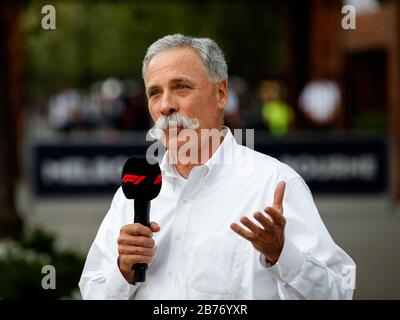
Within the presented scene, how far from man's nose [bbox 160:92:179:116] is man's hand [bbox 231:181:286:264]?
1.28 feet

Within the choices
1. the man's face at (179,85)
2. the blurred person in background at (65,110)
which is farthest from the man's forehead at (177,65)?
the blurred person in background at (65,110)

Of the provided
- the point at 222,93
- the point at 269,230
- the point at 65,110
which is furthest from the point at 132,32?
the point at 269,230

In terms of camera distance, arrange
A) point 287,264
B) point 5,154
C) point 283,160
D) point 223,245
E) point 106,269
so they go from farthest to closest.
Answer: point 283,160 < point 5,154 < point 106,269 < point 223,245 < point 287,264

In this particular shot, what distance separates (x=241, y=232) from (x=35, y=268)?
501 centimetres

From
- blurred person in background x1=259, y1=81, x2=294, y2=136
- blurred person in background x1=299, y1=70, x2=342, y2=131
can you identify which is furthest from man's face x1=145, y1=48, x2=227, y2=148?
blurred person in background x1=259, y1=81, x2=294, y2=136

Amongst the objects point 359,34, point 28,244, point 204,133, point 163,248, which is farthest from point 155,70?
point 359,34

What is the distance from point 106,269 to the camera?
265 cm

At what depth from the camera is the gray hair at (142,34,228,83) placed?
257 cm

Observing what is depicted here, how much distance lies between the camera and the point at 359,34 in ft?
74.3

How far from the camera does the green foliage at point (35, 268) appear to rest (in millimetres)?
6637

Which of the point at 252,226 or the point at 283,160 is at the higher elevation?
the point at 252,226

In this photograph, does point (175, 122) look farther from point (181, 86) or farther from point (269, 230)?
point (269, 230)

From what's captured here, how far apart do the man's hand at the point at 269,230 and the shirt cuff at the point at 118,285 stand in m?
0.43
